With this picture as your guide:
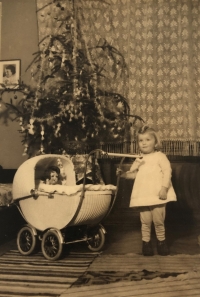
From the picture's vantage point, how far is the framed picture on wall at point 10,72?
3639mm

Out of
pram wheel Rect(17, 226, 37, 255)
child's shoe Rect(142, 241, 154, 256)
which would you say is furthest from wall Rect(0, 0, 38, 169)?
child's shoe Rect(142, 241, 154, 256)

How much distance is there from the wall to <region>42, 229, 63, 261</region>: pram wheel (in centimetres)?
154

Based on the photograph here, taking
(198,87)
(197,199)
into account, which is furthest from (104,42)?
(197,199)

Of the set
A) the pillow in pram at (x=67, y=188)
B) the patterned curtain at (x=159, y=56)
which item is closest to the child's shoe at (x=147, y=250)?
the pillow in pram at (x=67, y=188)

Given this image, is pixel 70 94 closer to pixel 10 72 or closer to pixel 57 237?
pixel 10 72

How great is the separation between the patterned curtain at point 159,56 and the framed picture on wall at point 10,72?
57cm

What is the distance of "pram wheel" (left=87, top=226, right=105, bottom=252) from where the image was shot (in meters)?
2.40

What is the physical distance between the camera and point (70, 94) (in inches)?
116

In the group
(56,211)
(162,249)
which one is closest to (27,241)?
(56,211)

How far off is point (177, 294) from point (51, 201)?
0.97 meters

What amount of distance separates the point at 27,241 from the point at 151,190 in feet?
2.75

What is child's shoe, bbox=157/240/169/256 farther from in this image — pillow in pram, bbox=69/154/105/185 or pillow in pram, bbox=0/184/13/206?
pillow in pram, bbox=0/184/13/206

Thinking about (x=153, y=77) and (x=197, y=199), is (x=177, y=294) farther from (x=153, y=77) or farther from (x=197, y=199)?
(x=153, y=77)

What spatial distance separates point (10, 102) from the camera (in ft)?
12.0
